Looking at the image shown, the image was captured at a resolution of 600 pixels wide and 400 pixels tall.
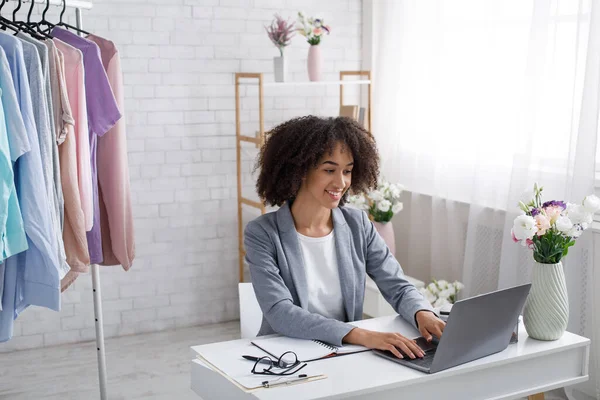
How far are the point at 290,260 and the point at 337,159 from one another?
0.35m

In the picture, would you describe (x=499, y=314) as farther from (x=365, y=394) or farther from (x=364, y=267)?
(x=364, y=267)

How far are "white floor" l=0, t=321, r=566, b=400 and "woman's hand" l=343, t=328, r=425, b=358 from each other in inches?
61.2

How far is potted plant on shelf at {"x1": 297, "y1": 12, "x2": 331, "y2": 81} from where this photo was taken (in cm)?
416

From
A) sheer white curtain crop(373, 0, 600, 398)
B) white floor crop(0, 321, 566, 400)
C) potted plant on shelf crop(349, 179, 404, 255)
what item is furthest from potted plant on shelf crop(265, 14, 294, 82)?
white floor crop(0, 321, 566, 400)

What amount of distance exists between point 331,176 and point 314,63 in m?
2.06

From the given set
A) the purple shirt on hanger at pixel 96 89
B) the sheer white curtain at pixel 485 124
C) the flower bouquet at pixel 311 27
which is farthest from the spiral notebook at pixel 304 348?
the flower bouquet at pixel 311 27

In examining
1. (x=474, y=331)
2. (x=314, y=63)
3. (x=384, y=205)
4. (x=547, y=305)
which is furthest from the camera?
(x=314, y=63)

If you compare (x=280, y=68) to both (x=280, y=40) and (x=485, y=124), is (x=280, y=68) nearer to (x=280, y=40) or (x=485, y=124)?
(x=280, y=40)

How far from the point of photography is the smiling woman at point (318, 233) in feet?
7.62

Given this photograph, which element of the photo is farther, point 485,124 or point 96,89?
point 485,124

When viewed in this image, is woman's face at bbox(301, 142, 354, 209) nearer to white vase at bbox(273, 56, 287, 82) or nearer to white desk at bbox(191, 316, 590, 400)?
white desk at bbox(191, 316, 590, 400)

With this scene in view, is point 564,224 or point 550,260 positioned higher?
point 564,224

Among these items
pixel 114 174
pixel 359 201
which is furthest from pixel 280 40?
pixel 114 174

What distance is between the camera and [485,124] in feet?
12.1
